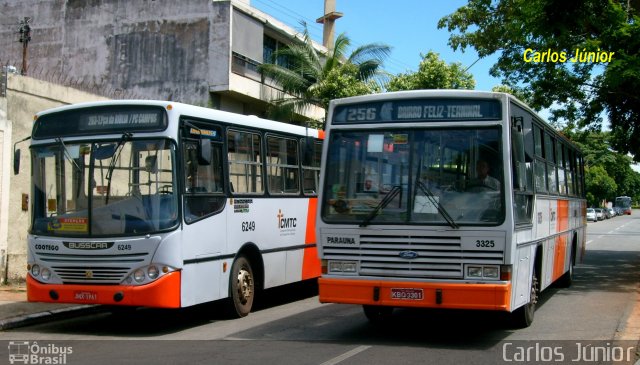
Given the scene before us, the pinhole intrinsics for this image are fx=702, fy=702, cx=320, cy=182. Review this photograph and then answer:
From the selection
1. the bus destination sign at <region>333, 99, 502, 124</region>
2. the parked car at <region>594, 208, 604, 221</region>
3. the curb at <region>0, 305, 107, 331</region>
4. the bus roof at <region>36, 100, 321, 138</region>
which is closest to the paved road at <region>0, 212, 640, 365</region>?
the curb at <region>0, 305, 107, 331</region>

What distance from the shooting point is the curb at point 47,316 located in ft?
33.1

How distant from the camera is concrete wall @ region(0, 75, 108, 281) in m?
14.2

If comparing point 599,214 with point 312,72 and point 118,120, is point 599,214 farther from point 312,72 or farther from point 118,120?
point 118,120

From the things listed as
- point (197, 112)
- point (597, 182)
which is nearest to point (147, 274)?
point (197, 112)

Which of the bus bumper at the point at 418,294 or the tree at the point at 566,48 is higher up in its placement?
the tree at the point at 566,48

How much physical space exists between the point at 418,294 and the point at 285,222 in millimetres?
4449

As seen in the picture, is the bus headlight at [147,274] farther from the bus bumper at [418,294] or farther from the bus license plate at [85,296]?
the bus bumper at [418,294]

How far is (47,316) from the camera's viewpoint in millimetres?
10828

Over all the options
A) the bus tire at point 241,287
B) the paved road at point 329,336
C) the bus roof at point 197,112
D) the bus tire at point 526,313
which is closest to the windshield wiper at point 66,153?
the bus roof at point 197,112

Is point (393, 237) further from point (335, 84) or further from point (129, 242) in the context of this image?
point (335, 84)

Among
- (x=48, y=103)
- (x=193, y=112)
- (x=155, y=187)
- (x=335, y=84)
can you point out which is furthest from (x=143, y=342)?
(x=335, y=84)

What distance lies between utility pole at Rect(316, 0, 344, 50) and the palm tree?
288 inches

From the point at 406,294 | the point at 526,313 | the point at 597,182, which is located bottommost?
the point at 526,313

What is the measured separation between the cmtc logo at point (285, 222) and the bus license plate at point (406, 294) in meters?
4.10
